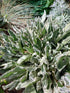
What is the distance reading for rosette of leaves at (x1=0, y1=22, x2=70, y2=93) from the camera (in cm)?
167

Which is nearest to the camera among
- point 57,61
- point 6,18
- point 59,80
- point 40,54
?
point 57,61

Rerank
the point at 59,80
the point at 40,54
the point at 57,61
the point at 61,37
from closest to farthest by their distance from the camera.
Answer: the point at 57,61
the point at 59,80
the point at 40,54
the point at 61,37

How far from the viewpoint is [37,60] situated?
183cm

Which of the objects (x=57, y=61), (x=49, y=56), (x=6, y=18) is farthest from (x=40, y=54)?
(x=6, y=18)

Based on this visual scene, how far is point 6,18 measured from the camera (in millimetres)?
2842

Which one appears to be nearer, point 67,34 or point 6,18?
point 67,34

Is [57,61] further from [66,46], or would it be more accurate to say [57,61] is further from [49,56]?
[66,46]

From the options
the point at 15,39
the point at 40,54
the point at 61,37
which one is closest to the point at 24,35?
the point at 15,39

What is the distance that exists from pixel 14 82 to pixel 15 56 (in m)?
0.43

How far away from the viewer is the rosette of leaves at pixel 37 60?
5.48ft

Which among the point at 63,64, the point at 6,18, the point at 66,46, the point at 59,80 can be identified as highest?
the point at 6,18

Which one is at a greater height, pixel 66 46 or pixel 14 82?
pixel 66 46

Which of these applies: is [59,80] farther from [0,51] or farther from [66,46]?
[0,51]

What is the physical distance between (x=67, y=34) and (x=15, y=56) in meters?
0.86
